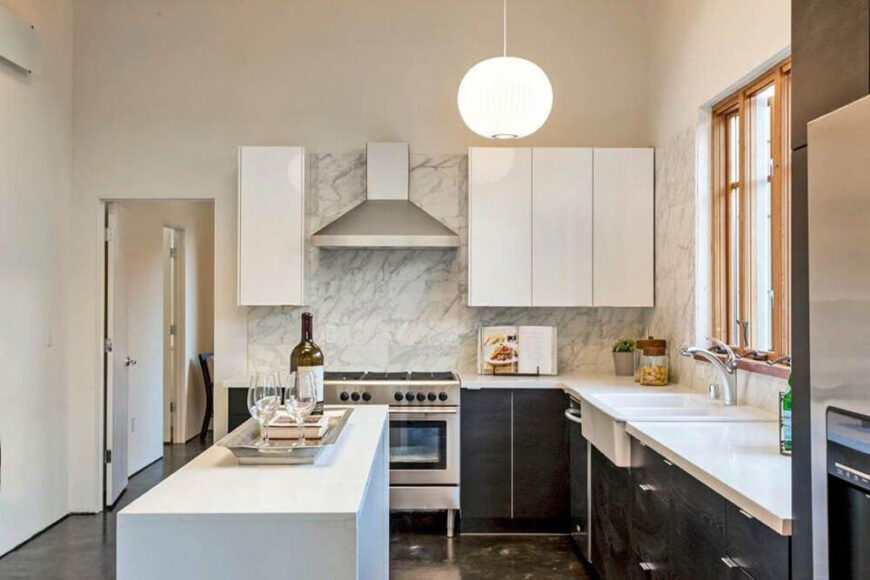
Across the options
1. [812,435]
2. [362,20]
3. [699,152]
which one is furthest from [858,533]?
[362,20]

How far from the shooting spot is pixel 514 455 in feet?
13.6

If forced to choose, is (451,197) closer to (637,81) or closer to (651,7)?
(637,81)

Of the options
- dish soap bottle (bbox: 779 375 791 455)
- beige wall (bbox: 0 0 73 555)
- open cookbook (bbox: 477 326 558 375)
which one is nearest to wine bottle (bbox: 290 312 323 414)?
dish soap bottle (bbox: 779 375 791 455)

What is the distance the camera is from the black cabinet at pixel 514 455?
13.5 feet

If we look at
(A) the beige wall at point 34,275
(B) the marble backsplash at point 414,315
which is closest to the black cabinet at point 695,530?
(B) the marble backsplash at point 414,315

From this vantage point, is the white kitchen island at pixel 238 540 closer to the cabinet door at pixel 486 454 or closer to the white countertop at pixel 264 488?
the white countertop at pixel 264 488

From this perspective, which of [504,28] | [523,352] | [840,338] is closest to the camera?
[840,338]

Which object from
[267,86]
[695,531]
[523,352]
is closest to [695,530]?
[695,531]

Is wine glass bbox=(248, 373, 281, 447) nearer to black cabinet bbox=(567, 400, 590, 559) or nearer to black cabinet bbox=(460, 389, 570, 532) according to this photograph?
black cabinet bbox=(567, 400, 590, 559)

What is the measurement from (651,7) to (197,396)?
217 inches

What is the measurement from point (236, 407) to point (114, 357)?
3.90 ft

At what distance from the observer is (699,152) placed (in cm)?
377

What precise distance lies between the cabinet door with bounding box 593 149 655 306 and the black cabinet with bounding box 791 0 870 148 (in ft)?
9.74

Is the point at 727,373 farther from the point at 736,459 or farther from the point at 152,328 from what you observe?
the point at 152,328
